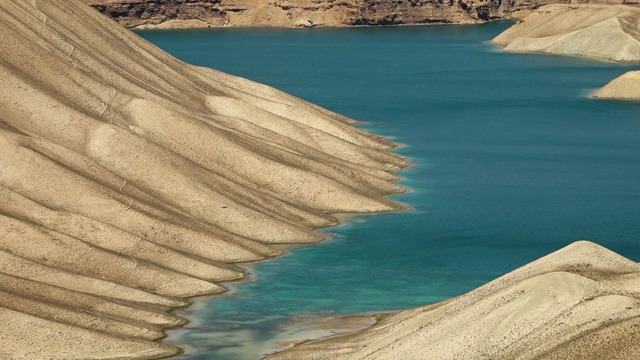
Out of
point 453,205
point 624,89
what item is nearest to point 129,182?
point 453,205

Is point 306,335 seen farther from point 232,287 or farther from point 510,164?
point 510,164

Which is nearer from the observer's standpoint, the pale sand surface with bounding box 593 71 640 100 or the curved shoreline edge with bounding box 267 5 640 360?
the curved shoreline edge with bounding box 267 5 640 360

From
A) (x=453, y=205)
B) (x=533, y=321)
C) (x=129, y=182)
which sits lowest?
(x=453, y=205)

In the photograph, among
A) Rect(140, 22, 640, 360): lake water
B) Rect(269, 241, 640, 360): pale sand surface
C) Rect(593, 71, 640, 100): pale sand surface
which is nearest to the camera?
Rect(269, 241, 640, 360): pale sand surface

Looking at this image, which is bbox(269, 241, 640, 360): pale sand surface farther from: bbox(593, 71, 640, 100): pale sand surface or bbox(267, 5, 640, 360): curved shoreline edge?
bbox(593, 71, 640, 100): pale sand surface

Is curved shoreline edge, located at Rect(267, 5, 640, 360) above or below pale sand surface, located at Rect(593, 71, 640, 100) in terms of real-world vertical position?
above

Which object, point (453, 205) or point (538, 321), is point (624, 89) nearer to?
point (453, 205)

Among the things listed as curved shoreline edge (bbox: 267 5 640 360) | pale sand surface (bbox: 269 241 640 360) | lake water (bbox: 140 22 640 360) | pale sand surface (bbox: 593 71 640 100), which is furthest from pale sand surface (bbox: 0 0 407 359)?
pale sand surface (bbox: 593 71 640 100)
